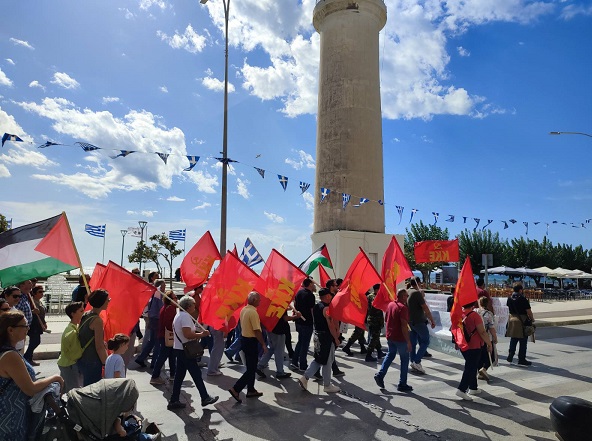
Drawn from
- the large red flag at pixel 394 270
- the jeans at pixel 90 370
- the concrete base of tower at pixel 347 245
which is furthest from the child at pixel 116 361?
the concrete base of tower at pixel 347 245

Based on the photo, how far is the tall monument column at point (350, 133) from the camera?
74.6 feet

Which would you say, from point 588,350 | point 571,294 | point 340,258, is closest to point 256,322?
point 588,350

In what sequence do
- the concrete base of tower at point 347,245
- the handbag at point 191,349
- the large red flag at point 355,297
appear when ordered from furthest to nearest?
1. the concrete base of tower at point 347,245
2. the large red flag at point 355,297
3. the handbag at point 191,349

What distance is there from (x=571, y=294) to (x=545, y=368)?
33.2 m

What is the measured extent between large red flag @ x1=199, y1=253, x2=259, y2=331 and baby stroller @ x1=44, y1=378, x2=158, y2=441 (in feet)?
12.5

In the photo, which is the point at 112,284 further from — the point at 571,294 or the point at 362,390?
the point at 571,294

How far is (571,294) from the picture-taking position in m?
37.3

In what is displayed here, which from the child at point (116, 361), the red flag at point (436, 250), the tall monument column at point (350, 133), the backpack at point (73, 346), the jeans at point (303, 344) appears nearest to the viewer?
the child at point (116, 361)

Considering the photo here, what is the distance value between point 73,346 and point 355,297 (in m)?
4.88

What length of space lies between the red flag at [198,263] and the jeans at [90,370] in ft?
15.6

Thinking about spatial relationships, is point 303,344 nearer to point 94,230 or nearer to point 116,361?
point 116,361

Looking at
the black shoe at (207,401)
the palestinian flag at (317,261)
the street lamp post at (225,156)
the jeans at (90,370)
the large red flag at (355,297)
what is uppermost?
the street lamp post at (225,156)

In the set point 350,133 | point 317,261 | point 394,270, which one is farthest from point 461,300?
point 350,133

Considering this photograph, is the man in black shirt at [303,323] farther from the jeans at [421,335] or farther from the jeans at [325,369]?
the jeans at [421,335]
